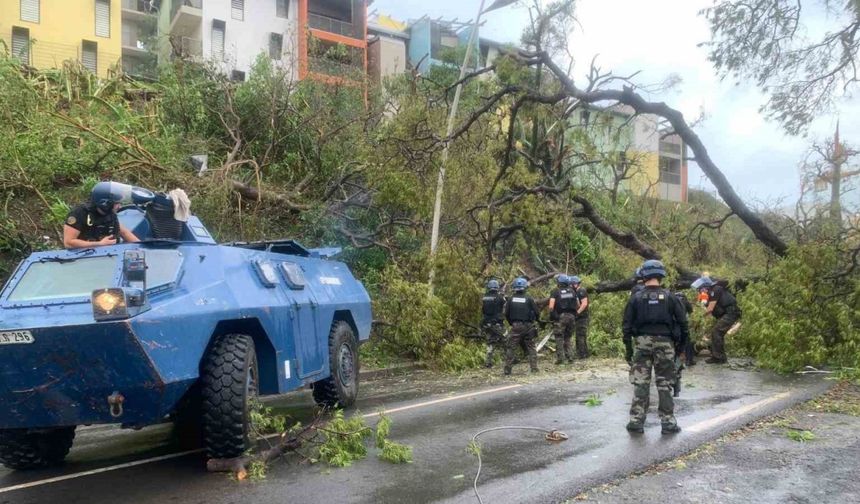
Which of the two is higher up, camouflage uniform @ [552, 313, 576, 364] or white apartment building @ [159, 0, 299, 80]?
white apartment building @ [159, 0, 299, 80]

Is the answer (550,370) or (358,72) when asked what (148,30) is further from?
(550,370)

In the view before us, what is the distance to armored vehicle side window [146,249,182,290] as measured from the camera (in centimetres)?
574

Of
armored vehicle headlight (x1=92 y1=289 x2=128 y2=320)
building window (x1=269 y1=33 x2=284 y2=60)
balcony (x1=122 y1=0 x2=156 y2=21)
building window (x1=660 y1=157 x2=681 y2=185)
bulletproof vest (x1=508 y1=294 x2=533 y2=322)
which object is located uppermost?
balcony (x1=122 y1=0 x2=156 y2=21)

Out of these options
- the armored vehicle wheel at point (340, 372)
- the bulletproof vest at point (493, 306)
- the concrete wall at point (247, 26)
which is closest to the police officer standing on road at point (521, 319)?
the bulletproof vest at point (493, 306)

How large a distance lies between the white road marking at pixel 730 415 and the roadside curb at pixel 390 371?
6440mm

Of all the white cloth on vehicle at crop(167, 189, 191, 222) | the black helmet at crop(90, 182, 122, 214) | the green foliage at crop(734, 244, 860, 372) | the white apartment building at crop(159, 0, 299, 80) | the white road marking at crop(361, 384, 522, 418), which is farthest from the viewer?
the white apartment building at crop(159, 0, 299, 80)

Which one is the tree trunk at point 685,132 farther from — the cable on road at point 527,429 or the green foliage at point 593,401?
the cable on road at point 527,429

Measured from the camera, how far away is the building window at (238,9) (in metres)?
34.0

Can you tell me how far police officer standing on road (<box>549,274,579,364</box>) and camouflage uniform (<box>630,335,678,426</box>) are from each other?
6.93 m

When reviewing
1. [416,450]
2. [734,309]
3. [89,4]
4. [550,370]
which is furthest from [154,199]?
[89,4]

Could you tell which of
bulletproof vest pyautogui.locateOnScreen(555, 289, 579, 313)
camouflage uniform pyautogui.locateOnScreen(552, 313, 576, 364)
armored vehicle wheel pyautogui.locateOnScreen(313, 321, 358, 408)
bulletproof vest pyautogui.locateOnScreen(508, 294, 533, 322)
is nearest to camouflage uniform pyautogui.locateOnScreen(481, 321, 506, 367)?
bulletproof vest pyautogui.locateOnScreen(508, 294, 533, 322)

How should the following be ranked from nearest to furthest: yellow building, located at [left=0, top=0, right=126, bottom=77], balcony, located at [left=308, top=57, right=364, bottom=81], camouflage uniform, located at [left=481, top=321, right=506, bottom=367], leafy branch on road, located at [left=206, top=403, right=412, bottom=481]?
leafy branch on road, located at [left=206, top=403, right=412, bottom=481] → camouflage uniform, located at [left=481, top=321, right=506, bottom=367] → balcony, located at [left=308, top=57, right=364, bottom=81] → yellow building, located at [left=0, top=0, right=126, bottom=77]

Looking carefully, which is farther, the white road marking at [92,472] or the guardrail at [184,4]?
the guardrail at [184,4]

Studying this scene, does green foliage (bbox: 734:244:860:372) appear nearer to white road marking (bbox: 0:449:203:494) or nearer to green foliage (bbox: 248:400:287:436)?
green foliage (bbox: 248:400:287:436)
